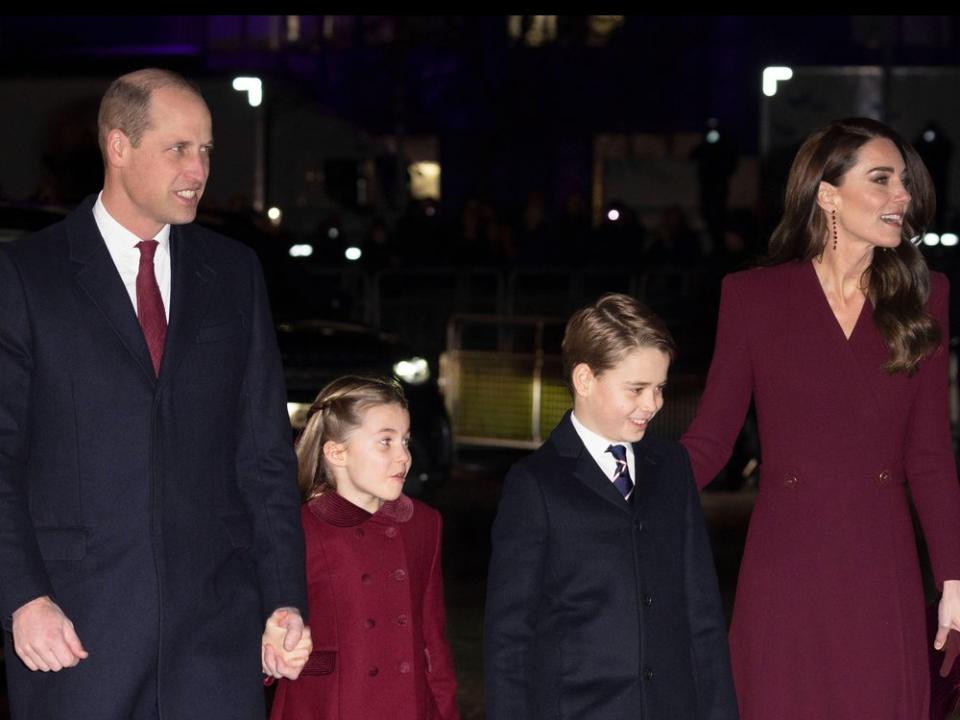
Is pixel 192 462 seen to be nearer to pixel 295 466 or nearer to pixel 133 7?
pixel 295 466

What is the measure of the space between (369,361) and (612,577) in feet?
24.1

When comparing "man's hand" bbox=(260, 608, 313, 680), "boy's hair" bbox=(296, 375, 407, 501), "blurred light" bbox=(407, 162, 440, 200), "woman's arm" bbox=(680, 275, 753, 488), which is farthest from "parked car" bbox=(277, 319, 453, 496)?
"blurred light" bbox=(407, 162, 440, 200)

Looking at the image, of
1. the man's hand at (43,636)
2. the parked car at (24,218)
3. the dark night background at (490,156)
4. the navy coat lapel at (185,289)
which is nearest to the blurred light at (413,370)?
the dark night background at (490,156)

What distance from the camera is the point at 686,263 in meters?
24.3

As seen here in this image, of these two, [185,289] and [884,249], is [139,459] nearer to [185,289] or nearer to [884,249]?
[185,289]

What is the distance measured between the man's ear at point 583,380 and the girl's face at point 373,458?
0.52 m

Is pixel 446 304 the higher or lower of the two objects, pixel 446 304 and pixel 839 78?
the lower

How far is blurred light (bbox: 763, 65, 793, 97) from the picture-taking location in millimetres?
25453

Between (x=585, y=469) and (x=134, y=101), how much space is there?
1.38 metres

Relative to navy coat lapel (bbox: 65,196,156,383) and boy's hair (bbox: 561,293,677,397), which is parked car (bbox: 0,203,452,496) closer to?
boy's hair (bbox: 561,293,677,397)

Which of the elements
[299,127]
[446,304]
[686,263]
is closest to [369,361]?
[446,304]

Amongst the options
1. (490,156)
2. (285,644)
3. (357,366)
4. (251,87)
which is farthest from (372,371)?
(490,156)

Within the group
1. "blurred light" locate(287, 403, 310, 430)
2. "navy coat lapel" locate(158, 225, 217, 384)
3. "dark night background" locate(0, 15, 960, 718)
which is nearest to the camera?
"navy coat lapel" locate(158, 225, 217, 384)

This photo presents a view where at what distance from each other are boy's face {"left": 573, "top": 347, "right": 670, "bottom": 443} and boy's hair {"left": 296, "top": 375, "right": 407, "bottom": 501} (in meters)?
0.59
